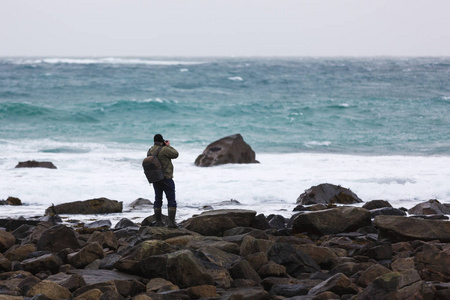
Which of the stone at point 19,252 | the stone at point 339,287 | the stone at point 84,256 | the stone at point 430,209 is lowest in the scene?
the stone at point 430,209

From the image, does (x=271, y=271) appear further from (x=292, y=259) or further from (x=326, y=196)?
(x=326, y=196)

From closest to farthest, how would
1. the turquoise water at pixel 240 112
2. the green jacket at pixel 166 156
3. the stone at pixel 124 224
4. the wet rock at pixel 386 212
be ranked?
the green jacket at pixel 166 156
the stone at pixel 124 224
the wet rock at pixel 386 212
the turquoise water at pixel 240 112

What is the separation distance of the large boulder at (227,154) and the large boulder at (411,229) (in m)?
9.22

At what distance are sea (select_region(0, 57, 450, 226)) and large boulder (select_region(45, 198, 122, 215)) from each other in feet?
1.02

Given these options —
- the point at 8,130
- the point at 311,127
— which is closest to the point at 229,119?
the point at 311,127

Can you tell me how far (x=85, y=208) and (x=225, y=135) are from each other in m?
16.1

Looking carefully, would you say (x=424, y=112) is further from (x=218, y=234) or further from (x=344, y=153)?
(x=218, y=234)

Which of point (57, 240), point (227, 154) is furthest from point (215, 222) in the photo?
point (227, 154)

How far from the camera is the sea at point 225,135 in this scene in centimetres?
1396

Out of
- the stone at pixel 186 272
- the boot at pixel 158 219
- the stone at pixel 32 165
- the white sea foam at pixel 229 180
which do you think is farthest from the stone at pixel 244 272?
the stone at pixel 32 165

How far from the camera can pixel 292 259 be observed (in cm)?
677

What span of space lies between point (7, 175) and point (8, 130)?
1284cm

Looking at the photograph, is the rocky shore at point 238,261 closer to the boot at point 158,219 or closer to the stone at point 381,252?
the stone at point 381,252

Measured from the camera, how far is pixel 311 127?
29.2 meters
